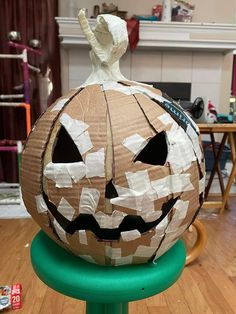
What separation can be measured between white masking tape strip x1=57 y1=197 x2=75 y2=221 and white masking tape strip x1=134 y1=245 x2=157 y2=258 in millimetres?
126

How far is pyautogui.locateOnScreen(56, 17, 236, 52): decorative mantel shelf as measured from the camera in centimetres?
241

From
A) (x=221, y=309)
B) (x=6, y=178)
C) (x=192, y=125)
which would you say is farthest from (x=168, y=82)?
(x=192, y=125)

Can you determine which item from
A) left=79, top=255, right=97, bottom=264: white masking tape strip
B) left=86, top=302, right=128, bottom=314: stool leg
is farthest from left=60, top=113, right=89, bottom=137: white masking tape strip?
left=86, top=302, right=128, bottom=314: stool leg

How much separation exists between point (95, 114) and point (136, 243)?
0.22 meters

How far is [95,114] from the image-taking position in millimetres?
496

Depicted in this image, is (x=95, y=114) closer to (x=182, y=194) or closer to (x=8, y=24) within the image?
(x=182, y=194)

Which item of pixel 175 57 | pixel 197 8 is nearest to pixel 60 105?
pixel 175 57

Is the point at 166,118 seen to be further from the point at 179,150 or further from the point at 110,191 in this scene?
the point at 110,191

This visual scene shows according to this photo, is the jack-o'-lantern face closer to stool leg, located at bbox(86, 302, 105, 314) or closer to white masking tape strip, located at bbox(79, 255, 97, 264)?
white masking tape strip, located at bbox(79, 255, 97, 264)

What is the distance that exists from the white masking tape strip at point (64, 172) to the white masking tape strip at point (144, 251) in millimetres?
160

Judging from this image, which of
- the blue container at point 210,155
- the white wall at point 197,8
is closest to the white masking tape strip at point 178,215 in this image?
the blue container at point 210,155

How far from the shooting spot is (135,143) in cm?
48

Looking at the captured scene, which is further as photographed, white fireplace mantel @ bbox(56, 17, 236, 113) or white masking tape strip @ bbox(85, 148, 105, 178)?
white fireplace mantel @ bbox(56, 17, 236, 113)

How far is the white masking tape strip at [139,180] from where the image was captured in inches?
18.3
